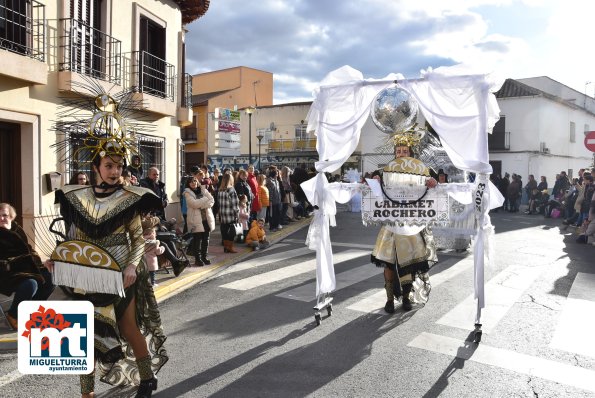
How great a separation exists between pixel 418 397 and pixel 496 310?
9.27ft

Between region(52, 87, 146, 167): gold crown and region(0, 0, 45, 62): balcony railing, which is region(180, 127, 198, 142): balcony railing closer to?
region(0, 0, 45, 62): balcony railing

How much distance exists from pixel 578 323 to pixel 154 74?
11.4 m

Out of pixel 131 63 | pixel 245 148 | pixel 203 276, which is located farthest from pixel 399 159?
pixel 245 148

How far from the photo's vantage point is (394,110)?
18.5 ft

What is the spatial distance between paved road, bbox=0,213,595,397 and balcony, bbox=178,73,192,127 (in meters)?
6.65

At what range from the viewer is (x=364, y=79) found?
18.4 feet

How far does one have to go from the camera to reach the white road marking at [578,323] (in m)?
4.82

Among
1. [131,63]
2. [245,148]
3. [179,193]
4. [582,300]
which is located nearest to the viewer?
[582,300]

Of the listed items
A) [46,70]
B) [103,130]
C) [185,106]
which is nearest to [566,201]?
[185,106]

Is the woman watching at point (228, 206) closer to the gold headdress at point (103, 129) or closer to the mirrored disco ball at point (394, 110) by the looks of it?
the mirrored disco ball at point (394, 110)

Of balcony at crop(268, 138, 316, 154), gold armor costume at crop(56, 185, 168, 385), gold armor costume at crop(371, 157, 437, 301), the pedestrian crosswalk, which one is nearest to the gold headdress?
gold armor costume at crop(56, 185, 168, 385)

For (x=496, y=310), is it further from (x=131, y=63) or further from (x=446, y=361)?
(x=131, y=63)

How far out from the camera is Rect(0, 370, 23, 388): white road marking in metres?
3.99

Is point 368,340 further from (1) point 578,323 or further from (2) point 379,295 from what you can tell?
(1) point 578,323
